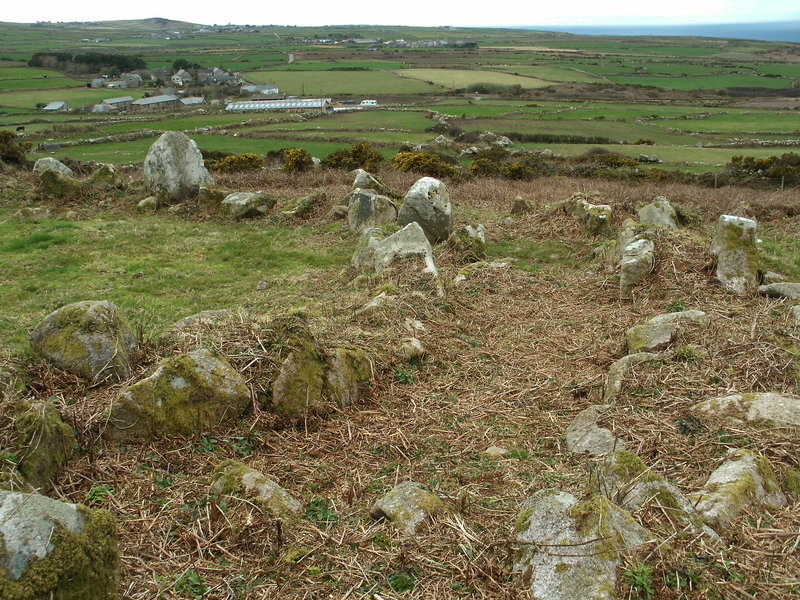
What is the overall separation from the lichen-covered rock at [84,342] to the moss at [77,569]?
11.9ft

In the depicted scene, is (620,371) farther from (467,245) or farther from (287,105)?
(287,105)

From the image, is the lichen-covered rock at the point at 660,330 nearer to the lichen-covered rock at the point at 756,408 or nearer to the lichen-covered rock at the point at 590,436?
the lichen-covered rock at the point at 756,408

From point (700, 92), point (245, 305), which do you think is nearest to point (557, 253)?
point (245, 305)

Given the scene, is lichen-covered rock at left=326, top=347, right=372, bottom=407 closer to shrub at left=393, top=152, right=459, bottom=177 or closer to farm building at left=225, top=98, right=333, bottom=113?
shrub at left=393, top=152, right=459, bottom=177

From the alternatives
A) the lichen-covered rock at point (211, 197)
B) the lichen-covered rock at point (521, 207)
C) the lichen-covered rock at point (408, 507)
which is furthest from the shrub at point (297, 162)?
the lichen-covered rock at point (408, 507)

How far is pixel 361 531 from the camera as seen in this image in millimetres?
4781

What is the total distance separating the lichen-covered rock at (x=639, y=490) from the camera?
175 inches

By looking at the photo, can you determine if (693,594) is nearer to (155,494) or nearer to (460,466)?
(460,466)

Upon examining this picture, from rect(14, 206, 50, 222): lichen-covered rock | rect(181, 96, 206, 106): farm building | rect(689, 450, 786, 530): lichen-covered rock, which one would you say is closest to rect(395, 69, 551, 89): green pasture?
rect(181, 96, 206, 106): farm building

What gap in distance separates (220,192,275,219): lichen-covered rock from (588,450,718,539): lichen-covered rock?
1647 cm

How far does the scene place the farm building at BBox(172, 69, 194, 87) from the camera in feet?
353

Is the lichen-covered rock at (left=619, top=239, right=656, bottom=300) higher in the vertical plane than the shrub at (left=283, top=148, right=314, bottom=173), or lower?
lower

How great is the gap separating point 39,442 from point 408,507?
3.29 metres

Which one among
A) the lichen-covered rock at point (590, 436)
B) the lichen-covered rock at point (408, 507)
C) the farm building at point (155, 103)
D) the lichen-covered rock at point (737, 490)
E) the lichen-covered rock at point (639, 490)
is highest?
the farm building at point (155, 103)
